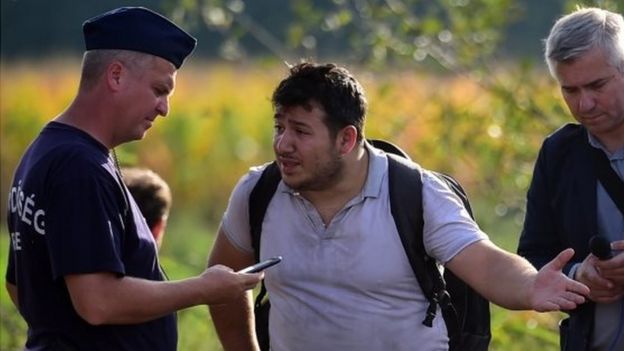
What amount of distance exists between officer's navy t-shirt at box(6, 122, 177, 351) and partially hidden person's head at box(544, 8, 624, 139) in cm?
141

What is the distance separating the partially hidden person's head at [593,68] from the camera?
5277 mm

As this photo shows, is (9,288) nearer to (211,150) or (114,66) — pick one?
(114,66)

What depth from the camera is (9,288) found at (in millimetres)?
5406

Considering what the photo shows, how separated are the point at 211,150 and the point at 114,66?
12415 mm

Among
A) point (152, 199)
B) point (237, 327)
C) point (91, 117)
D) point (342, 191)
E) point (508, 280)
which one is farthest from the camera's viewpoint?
point (152, 199)

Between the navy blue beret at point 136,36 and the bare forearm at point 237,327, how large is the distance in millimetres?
1033

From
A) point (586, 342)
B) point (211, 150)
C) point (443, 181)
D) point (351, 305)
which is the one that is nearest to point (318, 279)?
point (351, 305)

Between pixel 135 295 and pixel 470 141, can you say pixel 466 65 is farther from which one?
pixel 135 295

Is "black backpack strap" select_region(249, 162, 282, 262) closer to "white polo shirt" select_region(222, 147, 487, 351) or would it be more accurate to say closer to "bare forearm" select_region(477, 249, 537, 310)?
"white polo shirt" select_region(222, 147, 487, 351)

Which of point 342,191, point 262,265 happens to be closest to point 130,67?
point 262,265

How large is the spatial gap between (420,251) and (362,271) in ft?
0.63

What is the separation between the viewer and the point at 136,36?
4.96 m

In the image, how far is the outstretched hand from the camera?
4.94 metres

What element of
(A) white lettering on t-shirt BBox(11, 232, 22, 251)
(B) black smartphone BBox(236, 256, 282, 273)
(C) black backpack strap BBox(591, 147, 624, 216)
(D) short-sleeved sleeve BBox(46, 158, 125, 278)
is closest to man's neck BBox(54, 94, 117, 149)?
(D) short-sleeved sleeve BBox(46, 158, 125, 278)
